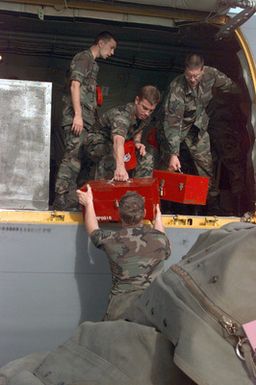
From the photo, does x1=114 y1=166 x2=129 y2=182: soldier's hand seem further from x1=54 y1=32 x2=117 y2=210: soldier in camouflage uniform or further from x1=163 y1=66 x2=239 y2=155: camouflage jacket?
x1=163 y1=66 x2=239 y2=155: camouflage jacket

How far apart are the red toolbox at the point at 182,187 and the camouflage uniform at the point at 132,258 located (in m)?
0.91

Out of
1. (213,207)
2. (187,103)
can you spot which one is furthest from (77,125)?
(213,207)

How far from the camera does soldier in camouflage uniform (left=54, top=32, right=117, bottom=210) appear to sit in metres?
4.89

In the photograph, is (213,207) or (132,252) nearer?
(132,252)

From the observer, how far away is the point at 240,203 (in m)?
5.87

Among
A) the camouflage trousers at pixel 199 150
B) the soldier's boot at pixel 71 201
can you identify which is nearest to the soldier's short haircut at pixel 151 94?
the camouflage trousers at pixel 199 150

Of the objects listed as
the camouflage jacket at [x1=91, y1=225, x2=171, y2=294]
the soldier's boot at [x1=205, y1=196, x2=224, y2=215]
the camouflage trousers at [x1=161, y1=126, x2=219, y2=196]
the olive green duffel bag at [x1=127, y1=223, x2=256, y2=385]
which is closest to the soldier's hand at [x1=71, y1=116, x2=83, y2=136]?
the camouflage trousers at [x1=161, y1=126, x2=219, y2=196]

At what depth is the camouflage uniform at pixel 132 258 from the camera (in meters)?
3.55

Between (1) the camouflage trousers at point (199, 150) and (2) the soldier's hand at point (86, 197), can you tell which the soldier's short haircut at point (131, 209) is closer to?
(2) the soldier's hand at point (86, 197)

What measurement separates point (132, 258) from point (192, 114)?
2.30m

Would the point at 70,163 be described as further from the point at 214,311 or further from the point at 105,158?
the point at 214,311

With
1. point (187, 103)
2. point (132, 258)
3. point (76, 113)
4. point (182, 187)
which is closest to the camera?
point (132, 258)

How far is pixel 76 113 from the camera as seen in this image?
4.81 m

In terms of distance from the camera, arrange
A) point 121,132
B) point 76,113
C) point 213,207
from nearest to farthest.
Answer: point 121,132
point 76,113
point 213,207
